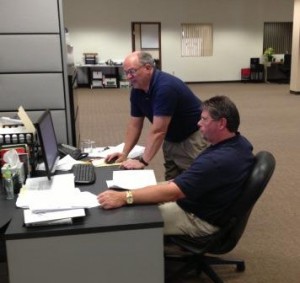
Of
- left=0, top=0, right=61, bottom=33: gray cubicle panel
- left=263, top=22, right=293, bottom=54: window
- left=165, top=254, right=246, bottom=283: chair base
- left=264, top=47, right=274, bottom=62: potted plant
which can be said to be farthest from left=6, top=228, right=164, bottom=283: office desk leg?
left=263, top=22, right=293, bottom=54: window

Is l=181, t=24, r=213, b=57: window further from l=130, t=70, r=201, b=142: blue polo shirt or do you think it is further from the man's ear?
the man's ear

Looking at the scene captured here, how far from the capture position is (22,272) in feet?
4.91

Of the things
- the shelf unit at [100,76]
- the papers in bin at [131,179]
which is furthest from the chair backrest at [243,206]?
the shelf unit at [100,76]

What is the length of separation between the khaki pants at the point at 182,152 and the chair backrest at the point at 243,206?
70 cm

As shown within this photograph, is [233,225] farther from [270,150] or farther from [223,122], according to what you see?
[270,150]

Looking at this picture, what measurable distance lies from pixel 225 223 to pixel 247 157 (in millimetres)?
341

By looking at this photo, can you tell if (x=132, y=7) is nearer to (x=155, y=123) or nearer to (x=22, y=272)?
(x=155, y=123)

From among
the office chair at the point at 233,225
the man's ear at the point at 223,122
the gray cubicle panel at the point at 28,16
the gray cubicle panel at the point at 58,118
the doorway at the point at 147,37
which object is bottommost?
the office chair at the point at 233,225

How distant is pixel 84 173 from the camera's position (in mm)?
2152

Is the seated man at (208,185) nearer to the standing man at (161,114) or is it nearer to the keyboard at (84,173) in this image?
the keyboard at (84,173)

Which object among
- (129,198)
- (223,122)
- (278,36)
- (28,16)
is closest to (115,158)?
(129,198)

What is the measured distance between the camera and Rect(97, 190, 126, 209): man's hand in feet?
5.55

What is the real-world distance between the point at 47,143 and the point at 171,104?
2.49 feet

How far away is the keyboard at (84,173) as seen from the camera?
204 centimetres
